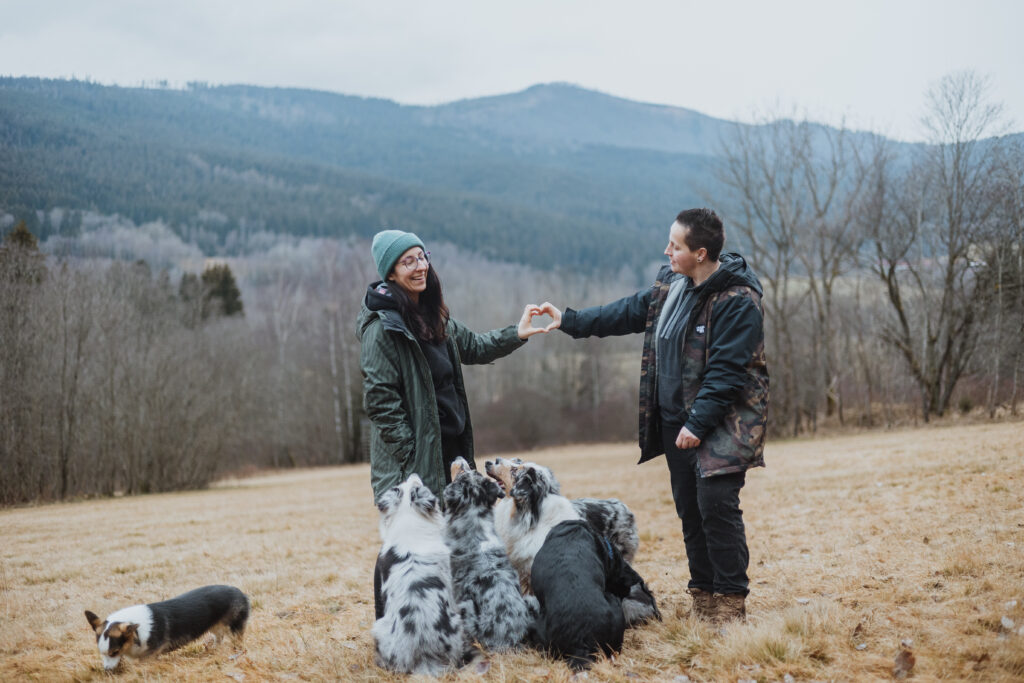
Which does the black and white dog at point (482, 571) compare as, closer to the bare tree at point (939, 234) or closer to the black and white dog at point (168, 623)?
the black and white dog at point (168, 623)

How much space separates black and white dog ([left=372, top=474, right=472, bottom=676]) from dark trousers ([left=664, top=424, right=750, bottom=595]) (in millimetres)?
1689

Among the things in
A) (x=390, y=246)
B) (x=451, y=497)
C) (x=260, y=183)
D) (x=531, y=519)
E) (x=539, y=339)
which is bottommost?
(x=531, y=519)

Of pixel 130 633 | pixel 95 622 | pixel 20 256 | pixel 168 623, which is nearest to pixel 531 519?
pixel 168 623

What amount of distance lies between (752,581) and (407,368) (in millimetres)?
3926

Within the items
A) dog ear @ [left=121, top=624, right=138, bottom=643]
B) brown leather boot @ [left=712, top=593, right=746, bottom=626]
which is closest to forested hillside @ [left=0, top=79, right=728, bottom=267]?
dog ear @ [left=121, top=624, right=138, bottom=643]

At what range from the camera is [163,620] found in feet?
17.3

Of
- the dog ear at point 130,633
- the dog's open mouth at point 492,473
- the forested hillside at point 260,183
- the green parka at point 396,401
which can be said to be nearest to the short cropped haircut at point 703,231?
the green parka at point 396,401

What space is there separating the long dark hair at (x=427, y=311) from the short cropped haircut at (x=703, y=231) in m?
1.74

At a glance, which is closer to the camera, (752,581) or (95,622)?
(95,622)

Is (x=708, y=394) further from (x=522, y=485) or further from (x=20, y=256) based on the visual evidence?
(x=20, y=256)

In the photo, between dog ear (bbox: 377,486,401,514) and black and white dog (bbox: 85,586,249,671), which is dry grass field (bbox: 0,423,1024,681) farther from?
dog ear (bbox: 377,486,401,514)

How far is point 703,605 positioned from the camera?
Result: 501 centimetres

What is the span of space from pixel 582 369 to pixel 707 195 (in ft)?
75.3

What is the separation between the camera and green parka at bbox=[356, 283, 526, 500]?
4.61m
